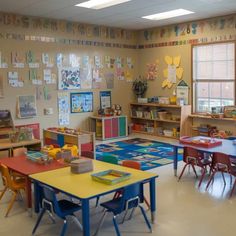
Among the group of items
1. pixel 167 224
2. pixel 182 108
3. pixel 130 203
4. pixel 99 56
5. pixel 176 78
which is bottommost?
pixel 167 224

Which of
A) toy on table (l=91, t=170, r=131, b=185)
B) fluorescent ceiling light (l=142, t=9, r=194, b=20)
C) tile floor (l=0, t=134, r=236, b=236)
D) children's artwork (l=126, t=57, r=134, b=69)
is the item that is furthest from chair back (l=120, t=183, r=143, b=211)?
children's artwork (l=126, t=57, r=134, b=69)

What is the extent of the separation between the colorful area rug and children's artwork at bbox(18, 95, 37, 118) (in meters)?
1.77

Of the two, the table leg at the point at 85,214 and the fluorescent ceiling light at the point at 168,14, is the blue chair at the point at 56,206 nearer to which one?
the table leg at the point at 85,214

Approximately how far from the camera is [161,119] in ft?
31.3

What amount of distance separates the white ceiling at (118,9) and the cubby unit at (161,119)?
2.31 metres

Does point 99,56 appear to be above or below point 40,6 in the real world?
below

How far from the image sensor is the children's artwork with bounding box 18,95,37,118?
26.8 ft

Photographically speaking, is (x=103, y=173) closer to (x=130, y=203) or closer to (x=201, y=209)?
(x=130, y=203)

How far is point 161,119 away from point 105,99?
1.64 meters

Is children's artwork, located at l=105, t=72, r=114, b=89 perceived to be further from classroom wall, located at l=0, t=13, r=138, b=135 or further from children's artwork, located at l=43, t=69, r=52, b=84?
children's artwork, located at l=43, t=69, r=52, b=84

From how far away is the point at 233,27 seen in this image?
812 centimetres

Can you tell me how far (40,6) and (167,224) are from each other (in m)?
5.15

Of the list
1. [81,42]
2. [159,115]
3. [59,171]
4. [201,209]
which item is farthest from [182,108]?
[59,171]

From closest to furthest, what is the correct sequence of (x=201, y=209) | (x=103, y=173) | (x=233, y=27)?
(x=103, y=173)
(x=201, y=209)
(x=233, y=27)
